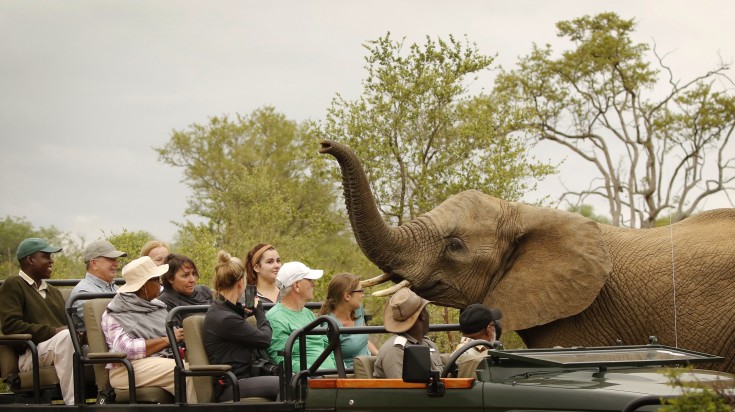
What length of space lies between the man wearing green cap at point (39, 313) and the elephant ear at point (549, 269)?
11.8ft

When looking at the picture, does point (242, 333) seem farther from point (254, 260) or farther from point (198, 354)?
point (254, 260)

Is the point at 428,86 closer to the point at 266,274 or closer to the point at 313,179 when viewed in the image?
the point at 313,179

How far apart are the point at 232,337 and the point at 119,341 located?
80 cm

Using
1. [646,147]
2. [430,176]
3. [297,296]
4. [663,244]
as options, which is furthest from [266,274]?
[646,147]

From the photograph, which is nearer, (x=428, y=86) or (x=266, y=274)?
(x=266, y=274)

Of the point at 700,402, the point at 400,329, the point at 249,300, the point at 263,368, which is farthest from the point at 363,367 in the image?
the point at 700,402

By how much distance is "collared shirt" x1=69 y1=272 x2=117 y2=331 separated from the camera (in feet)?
26.9

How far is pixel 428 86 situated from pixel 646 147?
16274mm

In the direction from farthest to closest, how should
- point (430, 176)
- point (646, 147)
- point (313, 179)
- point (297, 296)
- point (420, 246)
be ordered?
point (646, 147), point (313, 179), point (430, 176), point (420, 246), point (297, 296)

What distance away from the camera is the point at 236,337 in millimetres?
7301

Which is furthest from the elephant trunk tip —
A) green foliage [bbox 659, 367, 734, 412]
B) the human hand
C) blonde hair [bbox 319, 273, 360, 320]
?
green foliage [bbox 659, 367, 734, 412]

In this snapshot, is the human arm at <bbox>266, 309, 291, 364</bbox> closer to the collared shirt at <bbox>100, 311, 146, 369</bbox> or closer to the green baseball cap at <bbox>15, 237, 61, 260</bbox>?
the collared shirt at <bbox>100, 311, 146, 369</bbox>

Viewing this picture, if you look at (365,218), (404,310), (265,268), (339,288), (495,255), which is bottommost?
(404,310)

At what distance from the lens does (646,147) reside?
120 ft
